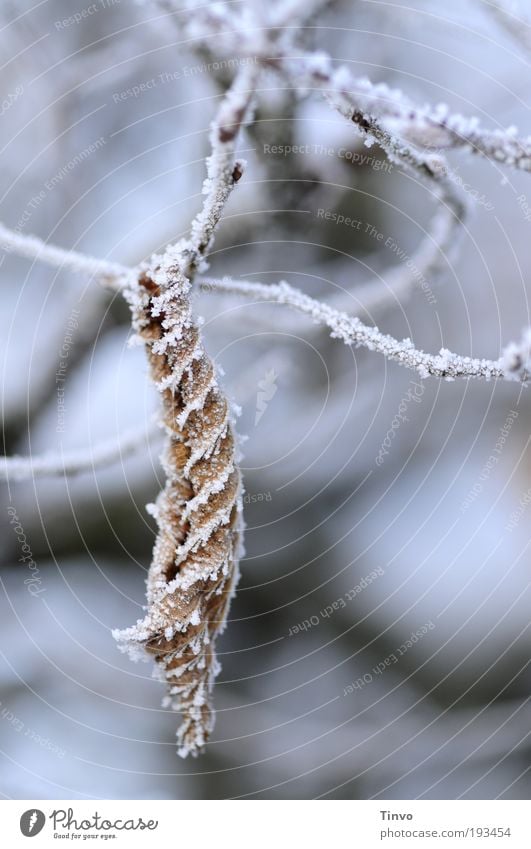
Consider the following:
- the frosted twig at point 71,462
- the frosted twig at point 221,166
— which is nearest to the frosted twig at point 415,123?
the frosted twig at point 221,166

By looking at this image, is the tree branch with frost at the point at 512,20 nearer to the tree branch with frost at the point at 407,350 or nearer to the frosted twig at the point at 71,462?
the tree branch with frost at the point at 407,350

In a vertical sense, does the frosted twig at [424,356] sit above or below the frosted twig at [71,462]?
below

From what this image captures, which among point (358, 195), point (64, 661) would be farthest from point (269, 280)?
point (64, 661)

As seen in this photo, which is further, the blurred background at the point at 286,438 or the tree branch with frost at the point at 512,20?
the blurred background at the point at 286,438

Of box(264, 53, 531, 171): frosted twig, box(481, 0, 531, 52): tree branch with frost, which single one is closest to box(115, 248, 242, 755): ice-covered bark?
box(264, 53, 531, 171): frosted twig

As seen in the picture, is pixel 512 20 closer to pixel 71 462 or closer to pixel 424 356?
pixel 424 356

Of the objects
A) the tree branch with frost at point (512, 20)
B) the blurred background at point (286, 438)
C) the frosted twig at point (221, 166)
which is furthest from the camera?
the blurred background at point (286, 438)
